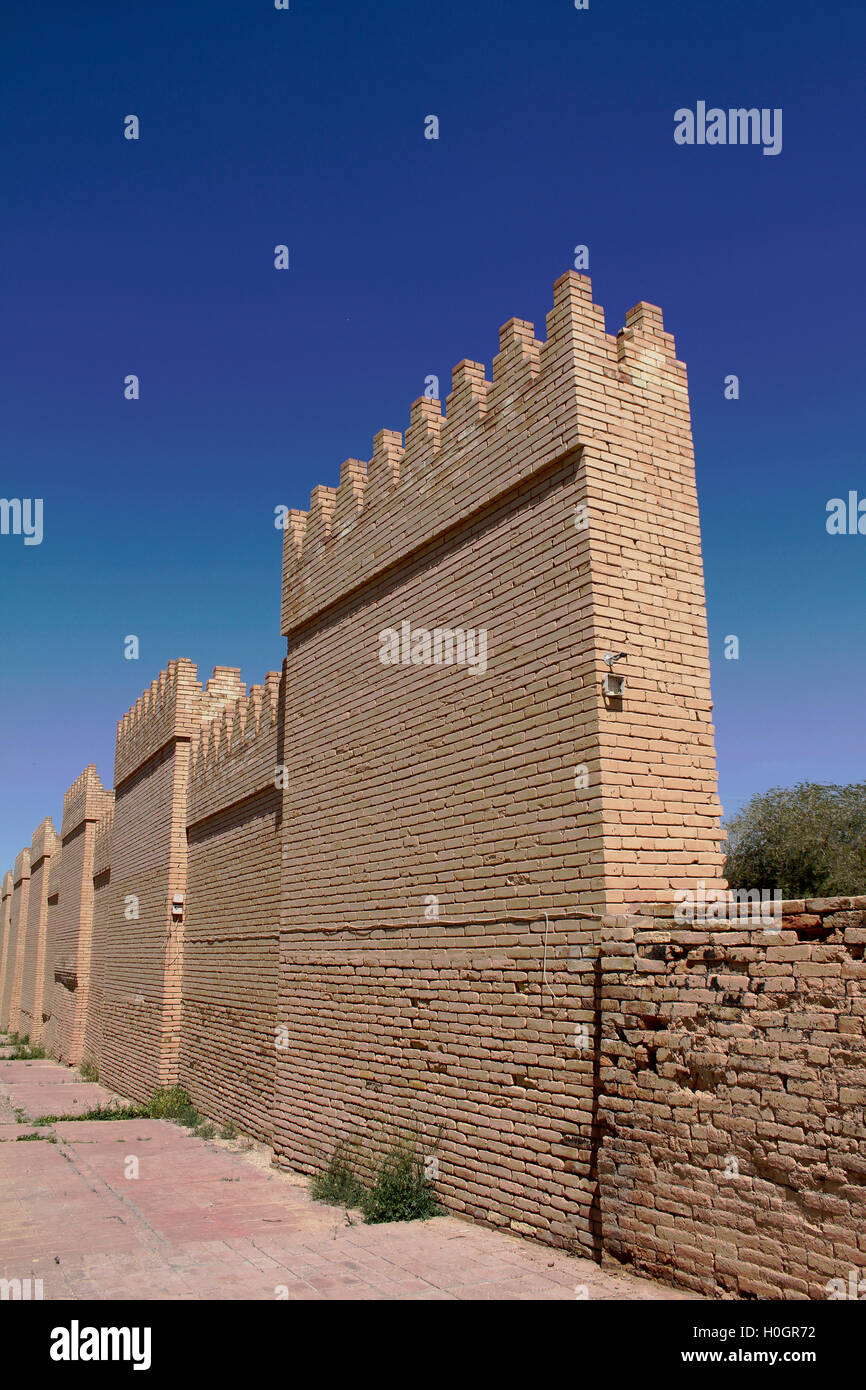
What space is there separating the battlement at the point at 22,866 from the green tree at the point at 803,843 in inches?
1038

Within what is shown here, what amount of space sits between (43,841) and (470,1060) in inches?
1182

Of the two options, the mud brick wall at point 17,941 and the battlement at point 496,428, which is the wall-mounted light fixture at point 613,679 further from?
the mud brick wall at point 17,941

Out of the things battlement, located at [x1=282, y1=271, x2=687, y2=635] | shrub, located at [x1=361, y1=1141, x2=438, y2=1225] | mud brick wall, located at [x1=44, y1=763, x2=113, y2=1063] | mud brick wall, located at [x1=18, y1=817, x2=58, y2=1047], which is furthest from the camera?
mud brick wall, located at [x1=18, y1=817, x2=58, y2=1047]

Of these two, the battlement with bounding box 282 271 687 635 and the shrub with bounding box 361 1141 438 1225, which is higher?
the battlement with bounding box 282 271 687 635

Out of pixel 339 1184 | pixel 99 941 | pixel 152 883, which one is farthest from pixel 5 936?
pixel 339 1184

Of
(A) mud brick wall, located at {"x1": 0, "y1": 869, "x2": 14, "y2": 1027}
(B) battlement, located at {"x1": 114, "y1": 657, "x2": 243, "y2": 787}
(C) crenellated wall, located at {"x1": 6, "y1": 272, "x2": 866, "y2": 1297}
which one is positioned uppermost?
(B) battlement, located at {"x1": 114, "y1": 657, "x2": 243, "y2": 787}

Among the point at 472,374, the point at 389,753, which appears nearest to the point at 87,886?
the point at 389,753

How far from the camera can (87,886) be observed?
2469 cm

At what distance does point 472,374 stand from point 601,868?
162 inches

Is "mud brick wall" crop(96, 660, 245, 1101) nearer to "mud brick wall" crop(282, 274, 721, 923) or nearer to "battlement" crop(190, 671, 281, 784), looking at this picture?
"battlement" crop(190, 671, 281, 784)

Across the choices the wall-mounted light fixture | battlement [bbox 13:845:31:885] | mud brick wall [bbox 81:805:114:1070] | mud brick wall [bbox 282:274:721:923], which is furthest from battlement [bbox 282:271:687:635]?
battlement [bbox 13:845:31:885]

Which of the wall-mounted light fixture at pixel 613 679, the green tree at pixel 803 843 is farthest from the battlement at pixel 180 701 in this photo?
the green tree at pixel 803 843

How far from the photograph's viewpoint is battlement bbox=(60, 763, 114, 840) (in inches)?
1007
